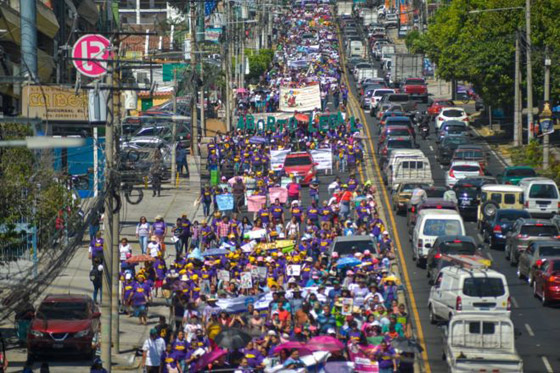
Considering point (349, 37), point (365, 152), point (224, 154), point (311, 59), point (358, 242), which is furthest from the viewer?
point (349, 37)

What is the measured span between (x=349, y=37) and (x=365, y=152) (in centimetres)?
6193

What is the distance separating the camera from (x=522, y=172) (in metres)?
51.9

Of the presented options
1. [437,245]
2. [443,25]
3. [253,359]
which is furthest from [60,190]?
[443,25]

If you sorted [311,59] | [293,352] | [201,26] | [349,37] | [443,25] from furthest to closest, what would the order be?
[349,37] < [311,59] < [443,25] < [201,26] < [293,352]

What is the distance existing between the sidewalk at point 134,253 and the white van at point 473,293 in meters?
7.06

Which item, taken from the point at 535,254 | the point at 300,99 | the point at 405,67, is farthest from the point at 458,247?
the point at 405,67

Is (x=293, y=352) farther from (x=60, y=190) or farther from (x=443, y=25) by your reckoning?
(x=443, y=25)

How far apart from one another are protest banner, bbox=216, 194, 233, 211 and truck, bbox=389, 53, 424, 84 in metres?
48.8

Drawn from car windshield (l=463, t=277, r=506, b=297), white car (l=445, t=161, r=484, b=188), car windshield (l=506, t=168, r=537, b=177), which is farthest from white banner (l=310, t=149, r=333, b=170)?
car windshield (l=463, t=277, r=506, b=297)

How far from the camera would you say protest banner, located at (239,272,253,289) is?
32562 millimetres

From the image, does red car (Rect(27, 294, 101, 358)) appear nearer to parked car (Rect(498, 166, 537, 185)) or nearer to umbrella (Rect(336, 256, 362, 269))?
umbrella (Rect(336, 256, 362, 269))

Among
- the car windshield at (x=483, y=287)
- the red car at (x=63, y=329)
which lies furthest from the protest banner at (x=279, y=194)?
the red car at (x=63, y=329)

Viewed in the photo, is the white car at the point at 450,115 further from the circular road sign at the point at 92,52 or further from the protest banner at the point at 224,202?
the circular road sign at the point at 92,52

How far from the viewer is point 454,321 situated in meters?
27.9
